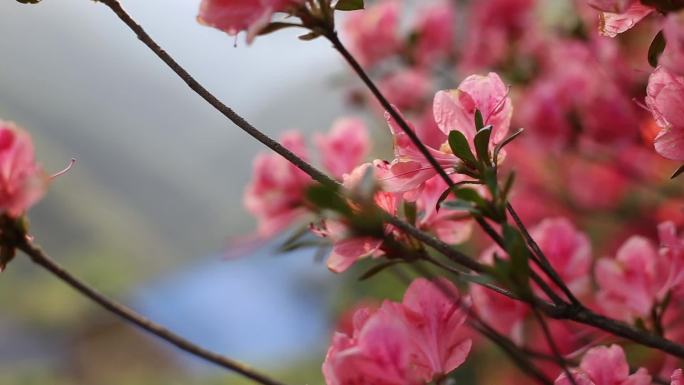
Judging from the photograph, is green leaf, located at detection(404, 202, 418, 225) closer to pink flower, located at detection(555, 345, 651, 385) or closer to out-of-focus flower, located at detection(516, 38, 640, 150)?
pink flower, located at detection(555, 345, 651, 385)

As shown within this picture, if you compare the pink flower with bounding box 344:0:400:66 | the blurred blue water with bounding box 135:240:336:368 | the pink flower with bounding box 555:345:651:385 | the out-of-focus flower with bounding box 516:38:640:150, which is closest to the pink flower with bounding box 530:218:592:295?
the pink flower with bounding box 555:345:651:385

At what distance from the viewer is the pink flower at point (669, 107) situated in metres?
0.35

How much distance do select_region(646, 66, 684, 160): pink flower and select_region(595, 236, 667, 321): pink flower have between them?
5.7 inches

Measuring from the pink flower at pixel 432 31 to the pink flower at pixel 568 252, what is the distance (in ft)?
2.06

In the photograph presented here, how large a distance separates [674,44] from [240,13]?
0.18m

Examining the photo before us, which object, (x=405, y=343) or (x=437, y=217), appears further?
(x=437, y=217)

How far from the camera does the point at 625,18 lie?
0.36 meters

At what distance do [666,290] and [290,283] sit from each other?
2841mm

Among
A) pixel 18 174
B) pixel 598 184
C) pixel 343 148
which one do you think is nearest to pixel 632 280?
pixel 343 148

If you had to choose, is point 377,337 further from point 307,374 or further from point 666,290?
point 307,374

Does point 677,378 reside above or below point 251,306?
below

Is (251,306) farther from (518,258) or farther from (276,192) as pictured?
(518,258)

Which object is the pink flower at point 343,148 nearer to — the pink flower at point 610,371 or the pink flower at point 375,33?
the pink flower at point 610,371

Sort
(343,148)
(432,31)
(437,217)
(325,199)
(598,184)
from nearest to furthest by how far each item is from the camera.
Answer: (325,199) → (437,217) → (343,148) → (432,31) → (598,184)
